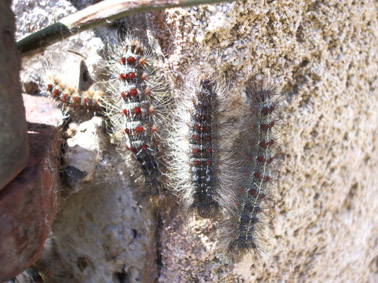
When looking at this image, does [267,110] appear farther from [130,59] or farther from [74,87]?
[74,87]

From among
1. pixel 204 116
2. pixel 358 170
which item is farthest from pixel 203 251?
pixel 358 170

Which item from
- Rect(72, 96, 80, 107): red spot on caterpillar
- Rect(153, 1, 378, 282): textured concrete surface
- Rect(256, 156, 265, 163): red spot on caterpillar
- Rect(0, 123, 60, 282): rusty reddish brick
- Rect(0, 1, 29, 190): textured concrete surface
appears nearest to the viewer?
Rect(0, 1, 29, 190): textured concrete surface

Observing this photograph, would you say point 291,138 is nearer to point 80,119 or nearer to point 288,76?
A: point 288,76

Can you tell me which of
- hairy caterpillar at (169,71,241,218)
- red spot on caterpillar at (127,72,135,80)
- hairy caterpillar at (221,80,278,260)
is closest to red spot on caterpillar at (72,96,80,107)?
red spot on caterpillar at (127,72,135,80)

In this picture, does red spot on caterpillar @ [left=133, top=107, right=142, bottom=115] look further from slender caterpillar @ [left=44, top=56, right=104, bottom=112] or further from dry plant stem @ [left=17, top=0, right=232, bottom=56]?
dry plant stem @ [left=17, top=0, right=232, bottom=56]

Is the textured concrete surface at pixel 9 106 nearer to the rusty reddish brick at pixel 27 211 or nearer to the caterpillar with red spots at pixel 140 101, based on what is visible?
the rusty reddish brick at pixel 27 211
